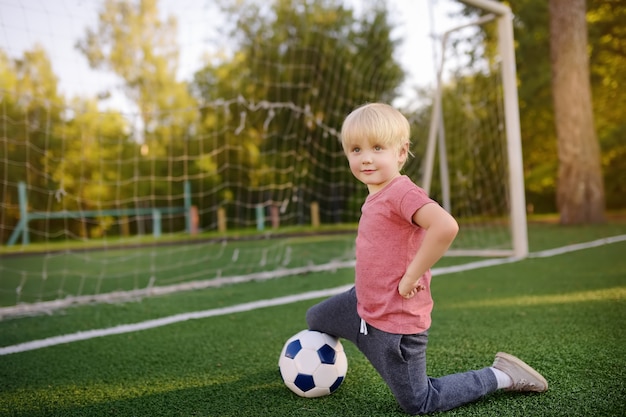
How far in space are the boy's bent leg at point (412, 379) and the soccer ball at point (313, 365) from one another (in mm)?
249

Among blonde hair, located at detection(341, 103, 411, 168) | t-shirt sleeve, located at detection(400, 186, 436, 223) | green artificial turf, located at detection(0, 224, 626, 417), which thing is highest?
blonde hair, located at detection(341, 103, 411, 168)

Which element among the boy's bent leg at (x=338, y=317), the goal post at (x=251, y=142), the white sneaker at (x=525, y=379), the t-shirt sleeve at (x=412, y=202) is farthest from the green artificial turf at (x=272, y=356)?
the goal post at (x=251, y=142)

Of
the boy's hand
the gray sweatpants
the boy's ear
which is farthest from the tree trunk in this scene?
the boy's hand

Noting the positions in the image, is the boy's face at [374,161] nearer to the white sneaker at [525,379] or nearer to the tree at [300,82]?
the white sneaker at [525,379]

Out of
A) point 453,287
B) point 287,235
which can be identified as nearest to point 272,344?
point 453,287

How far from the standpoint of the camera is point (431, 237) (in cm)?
167

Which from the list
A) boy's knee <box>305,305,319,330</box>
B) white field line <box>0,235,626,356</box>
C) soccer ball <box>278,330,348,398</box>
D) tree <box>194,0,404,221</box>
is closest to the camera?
soccer ball <box>278,330,348,398</box>

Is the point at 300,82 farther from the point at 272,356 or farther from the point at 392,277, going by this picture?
the point at 392,277

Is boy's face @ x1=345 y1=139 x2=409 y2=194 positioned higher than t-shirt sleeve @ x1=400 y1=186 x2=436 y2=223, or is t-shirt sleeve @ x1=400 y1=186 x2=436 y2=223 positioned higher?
boy's face @ x1=345 y1=139 x2=409 y2=194

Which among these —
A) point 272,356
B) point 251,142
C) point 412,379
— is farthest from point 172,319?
point 251,142

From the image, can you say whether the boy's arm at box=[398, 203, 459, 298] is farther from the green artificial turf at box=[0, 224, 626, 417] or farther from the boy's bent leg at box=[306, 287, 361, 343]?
the green artificial turf at box=[0, 224, 626, 417]

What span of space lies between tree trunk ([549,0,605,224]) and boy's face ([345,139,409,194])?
10116 millimetres

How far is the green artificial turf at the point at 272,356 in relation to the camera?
2.01 meters

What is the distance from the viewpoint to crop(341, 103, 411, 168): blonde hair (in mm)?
1854
